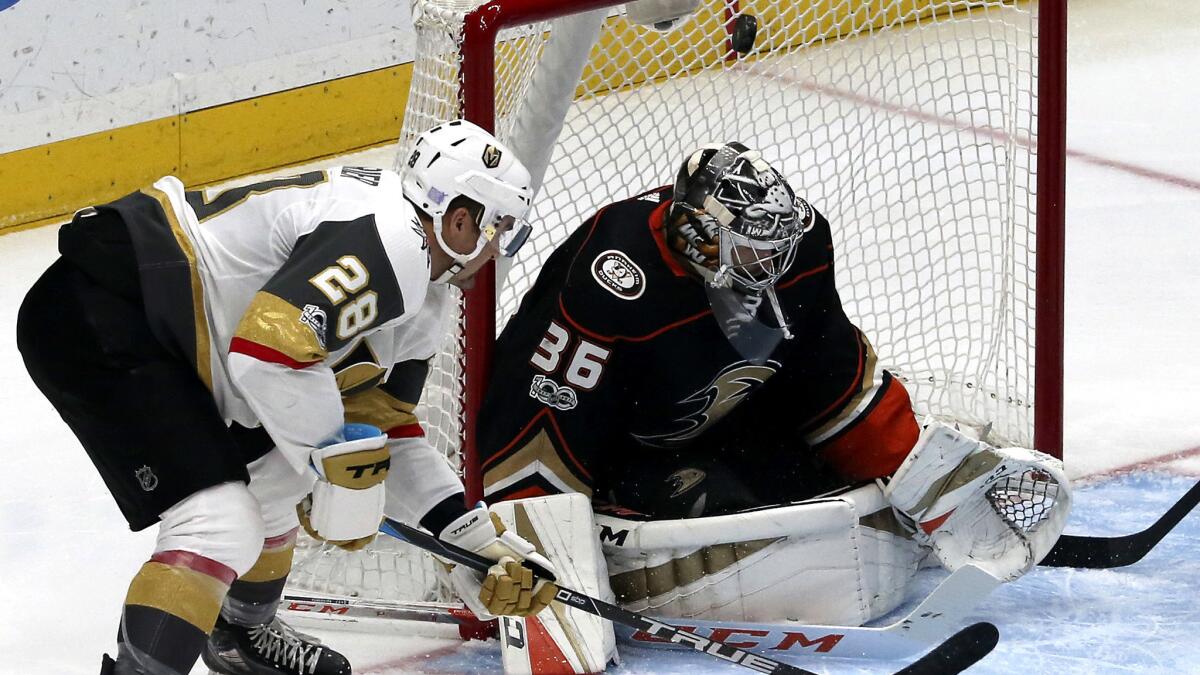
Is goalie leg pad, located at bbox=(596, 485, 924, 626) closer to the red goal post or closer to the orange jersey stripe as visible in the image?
the orange jersey stripe

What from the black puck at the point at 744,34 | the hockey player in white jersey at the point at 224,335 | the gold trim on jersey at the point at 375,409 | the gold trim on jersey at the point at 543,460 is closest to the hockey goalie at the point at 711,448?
the gold trim on jersey at the point at 543,460

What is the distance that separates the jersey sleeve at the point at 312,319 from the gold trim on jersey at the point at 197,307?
11 centimetres

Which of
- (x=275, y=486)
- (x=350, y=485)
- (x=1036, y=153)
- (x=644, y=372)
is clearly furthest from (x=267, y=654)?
(x=1036, y=153)

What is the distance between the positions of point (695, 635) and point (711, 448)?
0.44 meters

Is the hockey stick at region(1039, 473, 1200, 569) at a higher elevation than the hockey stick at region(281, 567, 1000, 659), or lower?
lower

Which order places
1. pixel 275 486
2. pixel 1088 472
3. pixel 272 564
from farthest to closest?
1. pixel 1088 472
2. pixel 272 564
3. pixel 275 486

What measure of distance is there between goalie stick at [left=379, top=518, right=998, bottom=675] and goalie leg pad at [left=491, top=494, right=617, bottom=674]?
7 centimetres

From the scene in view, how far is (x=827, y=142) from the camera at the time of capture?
13.0 feet

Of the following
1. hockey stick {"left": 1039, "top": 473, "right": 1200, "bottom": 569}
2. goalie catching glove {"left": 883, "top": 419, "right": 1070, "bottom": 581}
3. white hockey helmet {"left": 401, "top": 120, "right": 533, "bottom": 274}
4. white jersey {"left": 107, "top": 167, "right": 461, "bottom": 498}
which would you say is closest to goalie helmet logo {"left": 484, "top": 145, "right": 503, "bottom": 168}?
white hockey helmet {"left": 401, "top": 120, "right": 533, "bottom": 274}

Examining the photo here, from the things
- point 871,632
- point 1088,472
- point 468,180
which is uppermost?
point 468,180

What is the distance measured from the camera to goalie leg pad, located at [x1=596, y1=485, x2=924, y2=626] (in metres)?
2.94

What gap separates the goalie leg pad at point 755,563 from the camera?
9.65ft

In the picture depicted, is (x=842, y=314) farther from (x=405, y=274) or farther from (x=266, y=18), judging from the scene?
(x=266, y=18)

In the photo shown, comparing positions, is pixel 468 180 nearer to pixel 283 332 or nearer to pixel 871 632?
pixel 283 332
